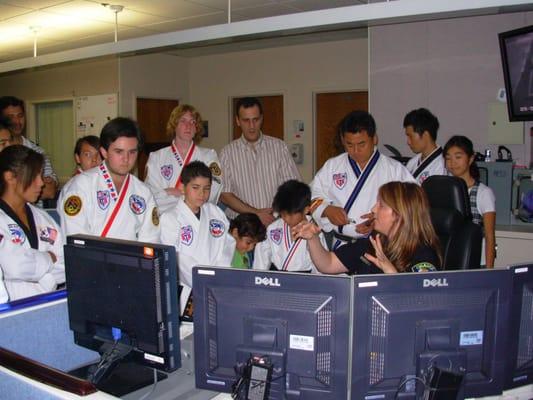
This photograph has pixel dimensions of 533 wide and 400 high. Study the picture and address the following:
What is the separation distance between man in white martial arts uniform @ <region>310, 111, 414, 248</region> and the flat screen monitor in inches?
56.1

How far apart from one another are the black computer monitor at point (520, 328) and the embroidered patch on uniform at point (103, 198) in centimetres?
184

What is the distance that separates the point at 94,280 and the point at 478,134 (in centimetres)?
389

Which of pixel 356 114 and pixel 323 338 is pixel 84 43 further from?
pixel 323 338

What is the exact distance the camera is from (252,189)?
12.3 ft

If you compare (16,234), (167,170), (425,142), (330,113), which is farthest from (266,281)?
(330,113)

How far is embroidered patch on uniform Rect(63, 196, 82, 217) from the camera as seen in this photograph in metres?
2.46

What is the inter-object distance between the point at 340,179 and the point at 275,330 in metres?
1.76

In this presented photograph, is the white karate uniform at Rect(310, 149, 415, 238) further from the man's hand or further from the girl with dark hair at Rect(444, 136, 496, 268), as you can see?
the girl with dark hair at Rect(444, 136, 496, 268)

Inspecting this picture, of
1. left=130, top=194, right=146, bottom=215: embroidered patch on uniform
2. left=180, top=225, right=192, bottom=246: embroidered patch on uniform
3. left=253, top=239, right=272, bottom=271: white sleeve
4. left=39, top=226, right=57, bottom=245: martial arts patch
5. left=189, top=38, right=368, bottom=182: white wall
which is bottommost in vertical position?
left=253, top=239, right=272, bottom=271: white sleeve

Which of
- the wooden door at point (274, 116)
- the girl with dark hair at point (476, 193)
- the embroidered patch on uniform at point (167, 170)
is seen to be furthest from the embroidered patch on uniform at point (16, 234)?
the wooden door at point (274, 116)

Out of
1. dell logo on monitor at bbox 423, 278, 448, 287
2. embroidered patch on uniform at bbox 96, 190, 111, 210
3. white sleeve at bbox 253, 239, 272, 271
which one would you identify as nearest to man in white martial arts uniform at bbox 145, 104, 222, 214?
white sleeve at bbox 253, 239, 272, 271

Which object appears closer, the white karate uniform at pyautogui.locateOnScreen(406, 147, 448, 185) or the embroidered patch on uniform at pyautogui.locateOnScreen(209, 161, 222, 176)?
the embroidered patch on uniform at pyautogui.locateOnScreen(209, 161, 222, 176)

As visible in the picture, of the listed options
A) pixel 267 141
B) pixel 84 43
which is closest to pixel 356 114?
pixel 267 141

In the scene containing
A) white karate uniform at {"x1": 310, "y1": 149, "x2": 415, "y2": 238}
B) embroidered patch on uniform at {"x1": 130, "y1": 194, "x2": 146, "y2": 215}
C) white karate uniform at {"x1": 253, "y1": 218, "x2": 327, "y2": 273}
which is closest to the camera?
embroidered patch on uniform at {"x1": 130, "y1": 194, "x2": 146, "y2": 215}
